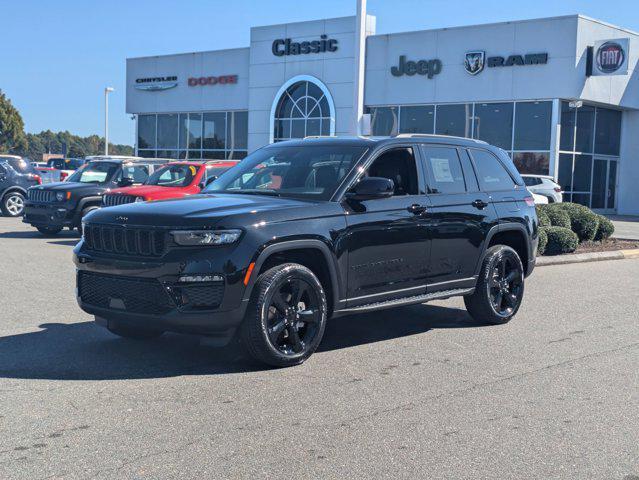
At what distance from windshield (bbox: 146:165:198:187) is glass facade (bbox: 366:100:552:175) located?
52.1ft

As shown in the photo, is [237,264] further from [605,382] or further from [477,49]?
[477,49]

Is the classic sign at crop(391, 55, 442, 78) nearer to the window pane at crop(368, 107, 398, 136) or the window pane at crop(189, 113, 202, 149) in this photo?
the window pane at crop(368, 107, 398, 136)

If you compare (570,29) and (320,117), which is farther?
(320,117)

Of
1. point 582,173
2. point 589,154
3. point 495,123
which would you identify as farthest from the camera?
point 589,154

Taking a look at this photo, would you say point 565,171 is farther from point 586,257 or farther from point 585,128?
point 586,257

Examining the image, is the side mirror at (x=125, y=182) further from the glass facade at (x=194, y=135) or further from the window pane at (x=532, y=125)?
the glass facade at (x=194, y=135)

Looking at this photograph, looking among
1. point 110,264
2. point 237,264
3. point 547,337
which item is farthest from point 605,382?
point 110,264

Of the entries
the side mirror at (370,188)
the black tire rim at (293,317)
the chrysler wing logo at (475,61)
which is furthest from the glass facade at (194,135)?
the black tire rim at (293,317)

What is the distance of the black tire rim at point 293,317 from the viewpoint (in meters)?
6.31

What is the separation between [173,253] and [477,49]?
27825mm

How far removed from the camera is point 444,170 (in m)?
8.10

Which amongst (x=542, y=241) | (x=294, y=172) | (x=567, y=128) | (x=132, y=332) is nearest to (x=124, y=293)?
(x=132, y=332)

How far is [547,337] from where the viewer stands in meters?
8.06

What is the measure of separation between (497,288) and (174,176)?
8.67m
